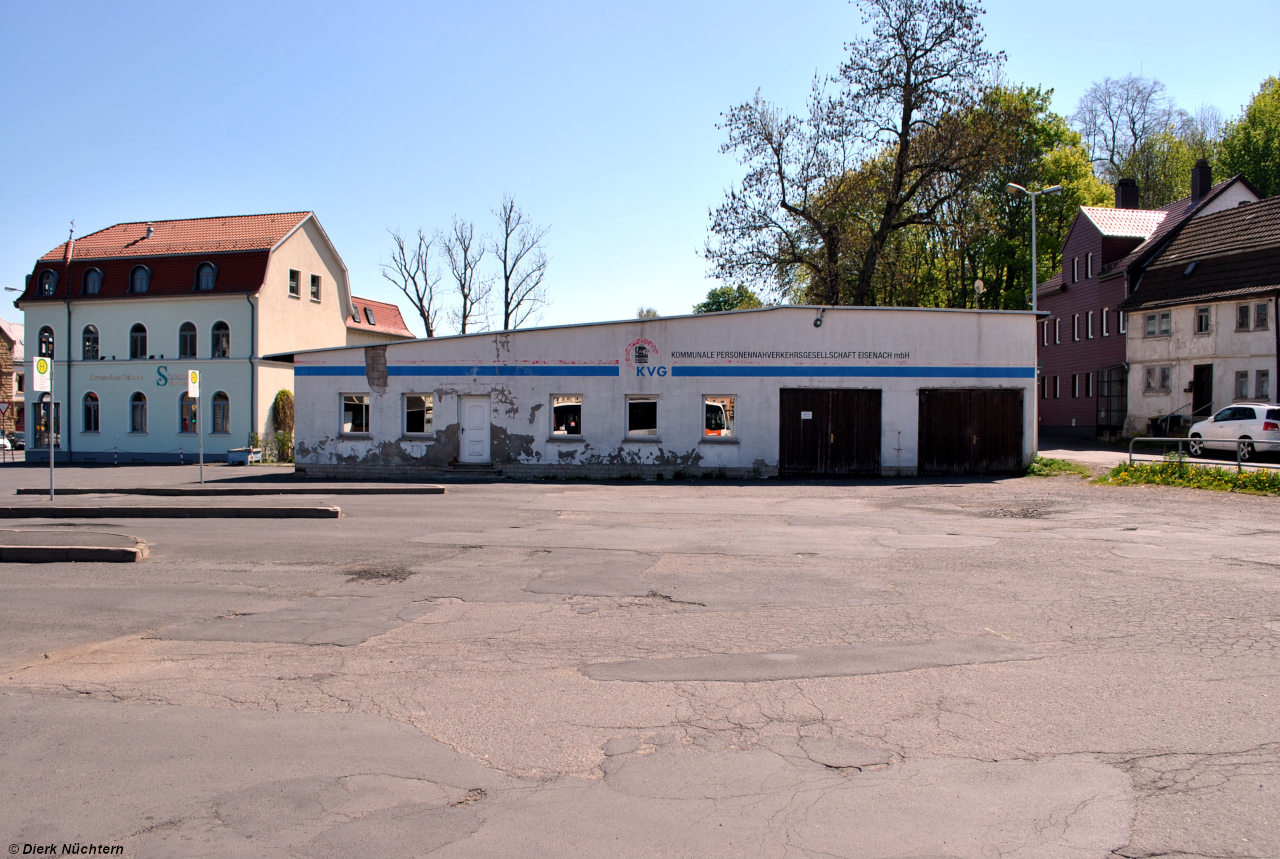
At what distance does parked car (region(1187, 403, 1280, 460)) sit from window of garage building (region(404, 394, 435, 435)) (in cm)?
2297

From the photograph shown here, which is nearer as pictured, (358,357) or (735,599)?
(735,599)

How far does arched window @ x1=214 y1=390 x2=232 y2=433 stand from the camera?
4288cm

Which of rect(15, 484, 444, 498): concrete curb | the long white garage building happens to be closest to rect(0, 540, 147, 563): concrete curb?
rect(15, 484, 444, 498): concrete curb

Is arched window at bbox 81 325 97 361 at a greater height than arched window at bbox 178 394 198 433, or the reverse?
arched window at bbox 81 325 97 361

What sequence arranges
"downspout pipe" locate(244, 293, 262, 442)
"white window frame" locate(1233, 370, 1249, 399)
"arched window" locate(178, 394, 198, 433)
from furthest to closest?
"arched window" locate(178, 394, 198, 433) < "downspout pipe" locate(244, 293, 262, 442) < "white window frame" locate(1233, 370, 1249, 399)

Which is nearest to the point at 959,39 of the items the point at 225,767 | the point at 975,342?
the point at 975,342

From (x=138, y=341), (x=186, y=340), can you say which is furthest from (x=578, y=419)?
(x=138, y=341)

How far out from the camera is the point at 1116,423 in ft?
146

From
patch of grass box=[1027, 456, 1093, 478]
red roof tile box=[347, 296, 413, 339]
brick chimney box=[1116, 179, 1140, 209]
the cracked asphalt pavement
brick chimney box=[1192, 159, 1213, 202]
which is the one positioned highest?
brick chimney box=[1116, 179, 1140, 209]

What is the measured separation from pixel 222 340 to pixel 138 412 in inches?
238

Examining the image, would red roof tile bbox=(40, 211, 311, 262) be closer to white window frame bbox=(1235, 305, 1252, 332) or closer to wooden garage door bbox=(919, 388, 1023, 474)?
wooden garage door bbox=(919, 388, 1023, 474)

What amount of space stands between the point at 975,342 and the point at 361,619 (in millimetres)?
21813

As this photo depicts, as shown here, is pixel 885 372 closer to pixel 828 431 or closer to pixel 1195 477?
pixel 828 431

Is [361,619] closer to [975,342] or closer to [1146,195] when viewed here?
[975,342]
